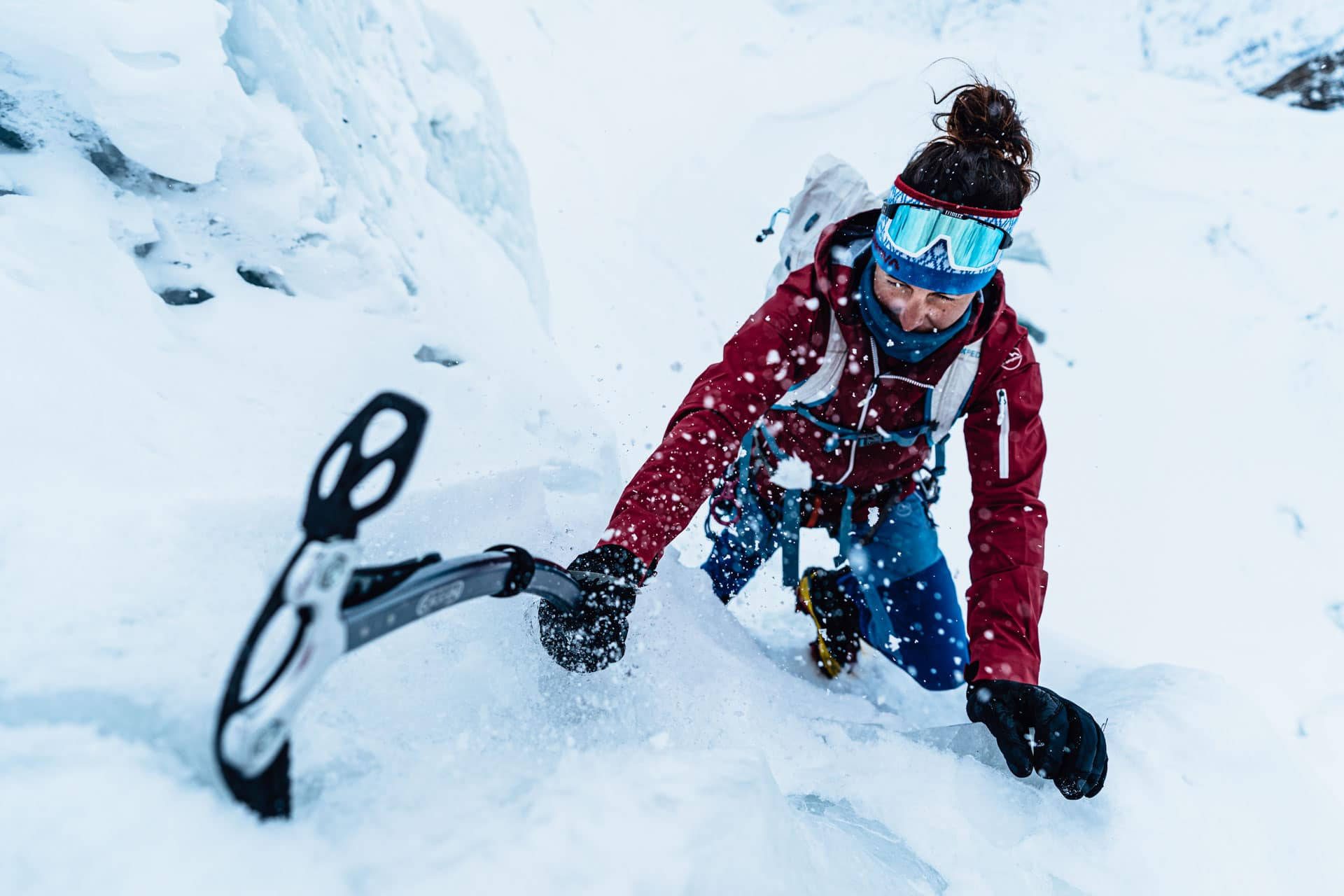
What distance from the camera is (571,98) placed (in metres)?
10.3

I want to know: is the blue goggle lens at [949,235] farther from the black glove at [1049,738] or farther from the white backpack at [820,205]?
the black glove at [1049,738]

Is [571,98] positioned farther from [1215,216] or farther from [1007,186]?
[1007,186]

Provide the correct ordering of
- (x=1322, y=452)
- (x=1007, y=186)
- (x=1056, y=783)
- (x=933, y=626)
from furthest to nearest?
(x=1322, y=452), (x=933, y=626), (x=1007, y=186), (x=1056, y=783)

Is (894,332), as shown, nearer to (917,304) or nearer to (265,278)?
(917,304)

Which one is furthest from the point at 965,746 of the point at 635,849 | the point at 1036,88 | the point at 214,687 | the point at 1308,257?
the point at 1036,88

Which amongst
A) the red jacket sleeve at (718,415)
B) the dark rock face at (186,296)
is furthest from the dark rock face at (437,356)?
the red jacket sleeve at (718,415)

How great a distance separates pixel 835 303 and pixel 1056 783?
4.30ft

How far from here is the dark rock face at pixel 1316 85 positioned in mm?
9422

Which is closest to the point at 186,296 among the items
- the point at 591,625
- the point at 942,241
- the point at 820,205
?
the point at 591,625

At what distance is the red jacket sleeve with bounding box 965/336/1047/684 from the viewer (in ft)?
6.34

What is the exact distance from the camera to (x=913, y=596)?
2.78 meters

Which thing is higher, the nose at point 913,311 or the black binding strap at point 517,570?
the nose at point 913,311

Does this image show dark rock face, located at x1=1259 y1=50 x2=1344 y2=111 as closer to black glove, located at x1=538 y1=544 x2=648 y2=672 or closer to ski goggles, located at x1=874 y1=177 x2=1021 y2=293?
ski goggles, located at x1=874 y1=177 x2=1021 y2=293

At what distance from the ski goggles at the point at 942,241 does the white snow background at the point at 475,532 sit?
1.12 meters
